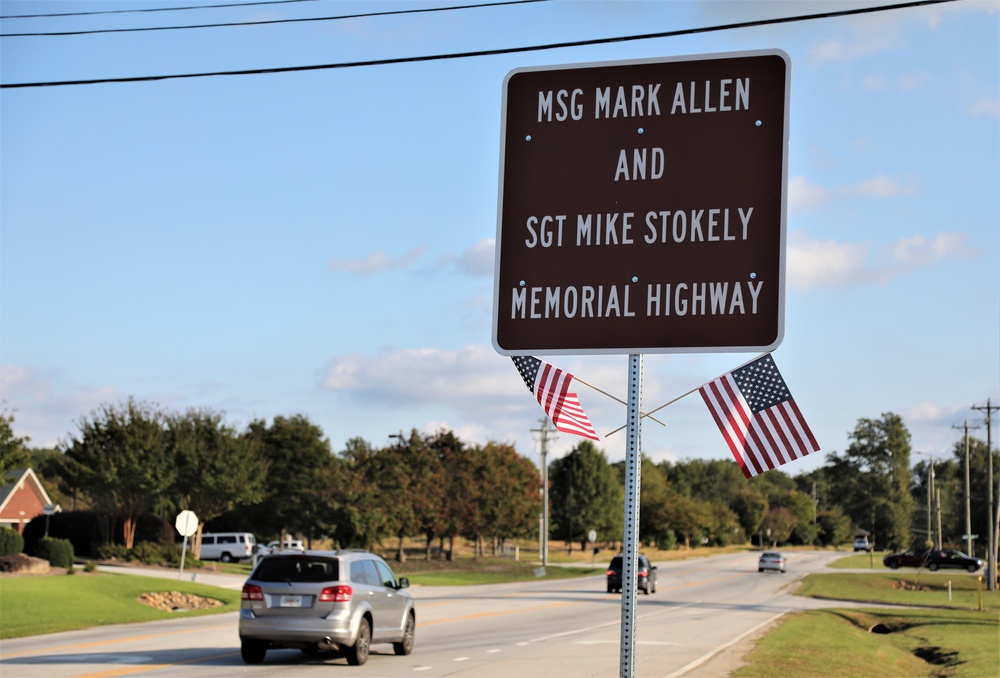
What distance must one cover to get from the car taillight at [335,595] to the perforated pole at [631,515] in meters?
13.1

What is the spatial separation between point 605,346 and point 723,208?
900 mm

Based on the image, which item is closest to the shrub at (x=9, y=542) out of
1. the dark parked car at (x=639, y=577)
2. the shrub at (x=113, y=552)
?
the shrub at (x=113, y=552)

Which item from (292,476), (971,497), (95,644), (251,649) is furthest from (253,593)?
(971,497)

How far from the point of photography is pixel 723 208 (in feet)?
18.9

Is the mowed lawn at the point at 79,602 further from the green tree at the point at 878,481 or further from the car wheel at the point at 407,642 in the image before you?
the green tree at the point at 878,481

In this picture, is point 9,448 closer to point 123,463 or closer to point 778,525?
point 123,463

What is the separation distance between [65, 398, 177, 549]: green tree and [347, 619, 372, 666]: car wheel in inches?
1543

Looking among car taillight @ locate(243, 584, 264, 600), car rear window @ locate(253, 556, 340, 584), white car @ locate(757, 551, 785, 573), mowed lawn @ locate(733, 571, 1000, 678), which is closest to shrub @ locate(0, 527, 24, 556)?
mowed lawn @ locate(733, 571, 1000, 678)

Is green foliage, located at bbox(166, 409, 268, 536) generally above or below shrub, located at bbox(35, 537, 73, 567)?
above

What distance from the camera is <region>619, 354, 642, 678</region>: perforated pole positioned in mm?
5484

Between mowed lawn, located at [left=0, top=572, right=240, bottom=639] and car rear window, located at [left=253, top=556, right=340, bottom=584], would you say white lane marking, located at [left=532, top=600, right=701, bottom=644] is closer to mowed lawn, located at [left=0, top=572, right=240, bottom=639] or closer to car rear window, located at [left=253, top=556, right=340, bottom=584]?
car rear window, located at [left=253, top=556, right=340, bottom=584]

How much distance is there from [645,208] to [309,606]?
13.7 meters

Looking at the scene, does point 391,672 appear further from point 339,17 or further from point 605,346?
point 605,346

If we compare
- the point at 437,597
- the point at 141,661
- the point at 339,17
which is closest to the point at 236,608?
the point at 437,597
